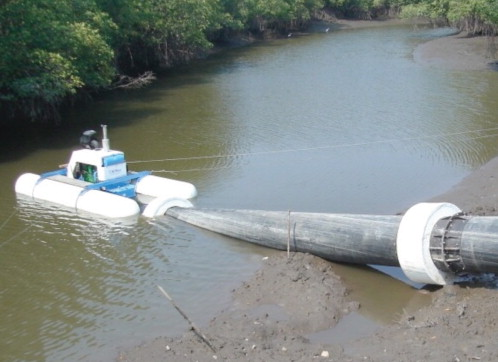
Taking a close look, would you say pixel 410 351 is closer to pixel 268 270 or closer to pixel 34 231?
pixel 268 270

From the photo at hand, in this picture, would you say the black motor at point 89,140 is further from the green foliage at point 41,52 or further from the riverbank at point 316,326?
the riverbank at point 316,326

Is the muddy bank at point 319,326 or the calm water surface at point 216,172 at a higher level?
the muddy bank at point 319,326

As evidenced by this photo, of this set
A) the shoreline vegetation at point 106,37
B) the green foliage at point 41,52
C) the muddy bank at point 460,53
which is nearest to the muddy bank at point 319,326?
the green foliage at point 41,52

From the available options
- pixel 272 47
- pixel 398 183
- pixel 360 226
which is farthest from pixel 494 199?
pixel 272 47

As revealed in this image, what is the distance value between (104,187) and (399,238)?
8169 millimetres

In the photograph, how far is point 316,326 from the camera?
9594 mm

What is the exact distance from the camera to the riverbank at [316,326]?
27.8ft

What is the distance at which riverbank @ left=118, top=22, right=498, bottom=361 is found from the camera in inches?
334

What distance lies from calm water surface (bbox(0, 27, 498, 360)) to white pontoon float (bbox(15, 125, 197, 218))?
40cm

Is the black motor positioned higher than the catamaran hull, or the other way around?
the black motor

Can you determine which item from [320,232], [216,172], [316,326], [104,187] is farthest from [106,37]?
[316,326]

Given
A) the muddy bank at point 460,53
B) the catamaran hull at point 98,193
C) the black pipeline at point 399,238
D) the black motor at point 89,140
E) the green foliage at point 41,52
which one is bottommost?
the muddy bank at point 460,53

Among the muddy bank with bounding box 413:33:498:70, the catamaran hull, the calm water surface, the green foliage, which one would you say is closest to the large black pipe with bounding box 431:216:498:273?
the calm water surface

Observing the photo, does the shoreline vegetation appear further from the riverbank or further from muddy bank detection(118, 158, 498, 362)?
muddy bank detection(118, 158, 498, 362)
